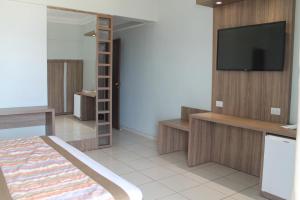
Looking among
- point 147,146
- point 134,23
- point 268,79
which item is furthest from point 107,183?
point 134,23

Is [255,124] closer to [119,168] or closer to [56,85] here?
[119,168]

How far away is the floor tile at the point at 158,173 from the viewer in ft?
10.7

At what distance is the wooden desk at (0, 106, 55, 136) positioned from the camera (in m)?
3.50

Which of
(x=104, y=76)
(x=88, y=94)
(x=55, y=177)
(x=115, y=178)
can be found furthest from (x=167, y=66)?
(x=55, y=177)

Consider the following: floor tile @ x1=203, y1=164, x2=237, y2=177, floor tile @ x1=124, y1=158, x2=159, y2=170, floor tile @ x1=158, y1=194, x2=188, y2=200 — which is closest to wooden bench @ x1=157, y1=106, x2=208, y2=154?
floor tile @ x1=124, y1=158, x2=159, y2=170

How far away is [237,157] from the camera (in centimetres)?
352

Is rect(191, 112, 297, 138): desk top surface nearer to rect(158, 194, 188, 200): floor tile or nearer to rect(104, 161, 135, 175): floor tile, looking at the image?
rect(158, 194, 188, 200): floor tile

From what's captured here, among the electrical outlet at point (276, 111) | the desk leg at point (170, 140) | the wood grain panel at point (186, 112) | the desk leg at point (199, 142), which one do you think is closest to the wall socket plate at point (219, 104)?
the desk leg at point (199, 142)

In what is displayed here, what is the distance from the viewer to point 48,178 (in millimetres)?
1635

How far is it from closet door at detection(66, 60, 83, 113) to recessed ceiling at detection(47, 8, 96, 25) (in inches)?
24.1

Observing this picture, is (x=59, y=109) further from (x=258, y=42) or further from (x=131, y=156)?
(x=258, y=42)

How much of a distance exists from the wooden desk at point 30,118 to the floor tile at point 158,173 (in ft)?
4.70

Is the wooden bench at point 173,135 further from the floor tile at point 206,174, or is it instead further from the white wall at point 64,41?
the white wall at point 64,41

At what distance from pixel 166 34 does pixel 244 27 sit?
1.64m
